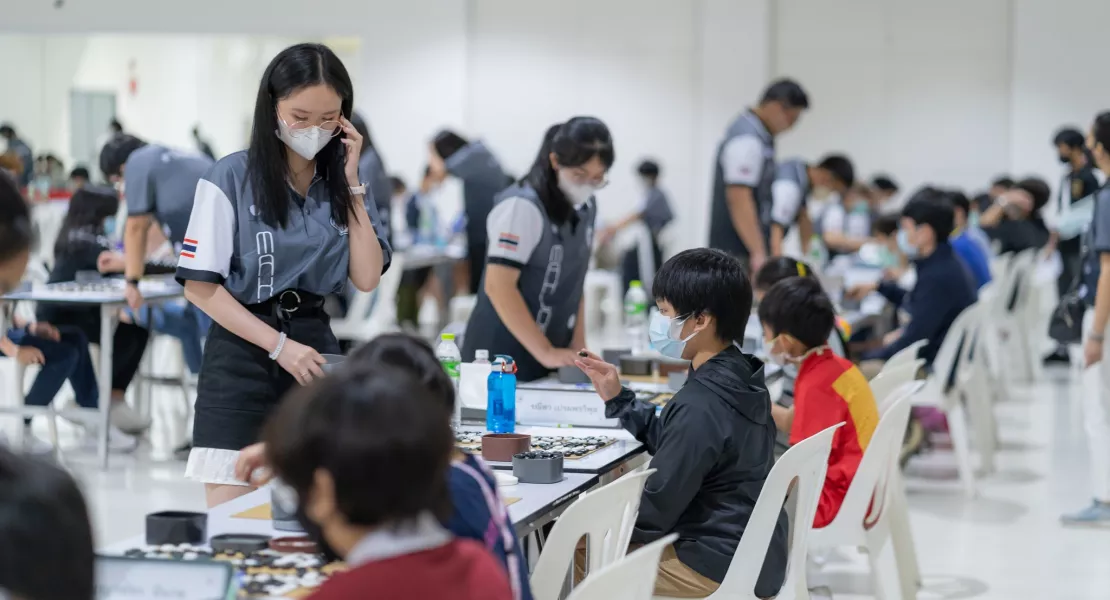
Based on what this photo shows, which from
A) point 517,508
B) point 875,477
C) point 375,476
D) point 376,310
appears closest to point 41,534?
point 375,476

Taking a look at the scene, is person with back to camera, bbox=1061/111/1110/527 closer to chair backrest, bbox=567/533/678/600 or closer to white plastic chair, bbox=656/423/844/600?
white plastic chair, bbox=656/423/844/600

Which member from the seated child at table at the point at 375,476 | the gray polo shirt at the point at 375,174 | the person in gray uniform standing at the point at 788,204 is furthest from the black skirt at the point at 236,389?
the person in gray uniform standing at the point at 788,204

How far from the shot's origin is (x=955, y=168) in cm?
1284

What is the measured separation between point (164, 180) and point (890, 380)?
3.12 metres

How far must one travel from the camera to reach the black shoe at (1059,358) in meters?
10.1

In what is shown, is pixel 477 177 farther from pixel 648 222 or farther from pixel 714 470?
pixel 714 470

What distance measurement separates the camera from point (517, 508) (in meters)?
2.39

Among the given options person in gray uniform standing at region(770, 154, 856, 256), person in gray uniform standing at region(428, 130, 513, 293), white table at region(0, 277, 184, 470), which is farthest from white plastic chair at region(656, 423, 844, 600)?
person in gray uniform standing at region(428, 130, 513, 293)

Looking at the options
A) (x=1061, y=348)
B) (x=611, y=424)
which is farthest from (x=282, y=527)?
(x=1061, y=348)

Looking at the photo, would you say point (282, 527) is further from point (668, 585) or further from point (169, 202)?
point (169, 202)

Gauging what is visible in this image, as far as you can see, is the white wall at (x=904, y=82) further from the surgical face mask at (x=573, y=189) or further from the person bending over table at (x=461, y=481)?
the person bending over table at (x=461, y=481)

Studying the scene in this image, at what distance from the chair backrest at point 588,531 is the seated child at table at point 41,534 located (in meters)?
0.96

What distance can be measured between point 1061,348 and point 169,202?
23.8 feet

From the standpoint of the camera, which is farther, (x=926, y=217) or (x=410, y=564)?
(x=926, y=217)
